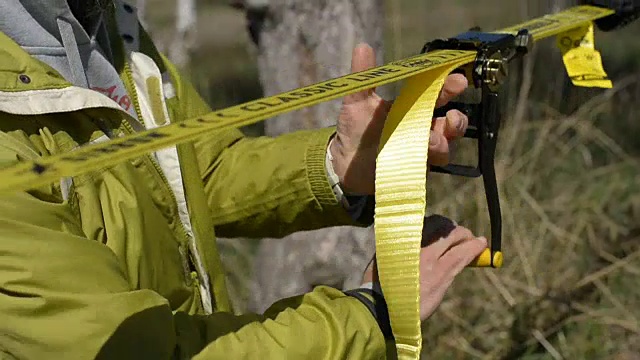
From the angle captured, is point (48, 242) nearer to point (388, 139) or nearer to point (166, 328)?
point (166, 328)

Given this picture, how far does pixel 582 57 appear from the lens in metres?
2.36

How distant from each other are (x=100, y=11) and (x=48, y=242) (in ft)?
2.18

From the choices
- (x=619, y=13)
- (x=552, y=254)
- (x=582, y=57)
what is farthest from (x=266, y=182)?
(x=552, y=254)

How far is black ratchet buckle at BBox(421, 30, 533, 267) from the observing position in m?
1.78

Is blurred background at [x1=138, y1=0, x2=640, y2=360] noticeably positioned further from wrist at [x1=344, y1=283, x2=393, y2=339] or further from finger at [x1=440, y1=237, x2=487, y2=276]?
wrist at [x1=344, y1=283, x2=393, y2=339]

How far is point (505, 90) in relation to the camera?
4.38 metres

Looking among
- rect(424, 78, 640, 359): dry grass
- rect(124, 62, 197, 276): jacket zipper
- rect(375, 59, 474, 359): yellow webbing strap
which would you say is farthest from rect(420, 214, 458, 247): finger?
rect(424, 78, 640, 359): dry grass

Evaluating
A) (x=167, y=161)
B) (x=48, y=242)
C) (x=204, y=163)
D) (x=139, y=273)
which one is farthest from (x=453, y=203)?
(x=48, y=242)

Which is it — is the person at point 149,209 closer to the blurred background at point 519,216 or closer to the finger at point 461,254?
the finger at point 461,254

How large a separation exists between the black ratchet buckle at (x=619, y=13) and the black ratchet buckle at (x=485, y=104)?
2.06 ft

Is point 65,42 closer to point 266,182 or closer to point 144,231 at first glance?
point 144,231

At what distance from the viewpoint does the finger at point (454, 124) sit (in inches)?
68.7

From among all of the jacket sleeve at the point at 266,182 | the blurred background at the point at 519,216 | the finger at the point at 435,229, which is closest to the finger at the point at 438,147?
the finger at the point at 435,229

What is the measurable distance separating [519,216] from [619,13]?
1551 millimetres
